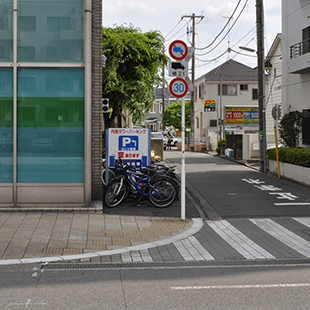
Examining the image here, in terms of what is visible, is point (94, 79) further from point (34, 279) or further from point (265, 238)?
point (34, 279)

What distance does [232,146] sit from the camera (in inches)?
1291

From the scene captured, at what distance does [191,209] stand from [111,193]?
2.04 meters

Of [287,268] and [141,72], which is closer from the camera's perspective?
[287,268]

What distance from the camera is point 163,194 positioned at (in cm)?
1180

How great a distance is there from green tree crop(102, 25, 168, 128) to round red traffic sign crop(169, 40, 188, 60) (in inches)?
491

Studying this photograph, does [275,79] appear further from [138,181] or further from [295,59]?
[138,181]

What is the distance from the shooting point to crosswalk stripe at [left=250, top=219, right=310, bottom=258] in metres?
8.26

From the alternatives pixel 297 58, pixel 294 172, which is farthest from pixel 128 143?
pixel 297 58

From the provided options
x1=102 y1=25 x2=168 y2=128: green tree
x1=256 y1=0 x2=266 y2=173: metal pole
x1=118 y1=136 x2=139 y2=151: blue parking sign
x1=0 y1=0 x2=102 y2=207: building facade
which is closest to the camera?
x1=0 y1=0 x2=102 y2=207: building facade

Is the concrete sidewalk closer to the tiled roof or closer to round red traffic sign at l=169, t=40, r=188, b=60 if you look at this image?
round red traffic sign at l=169, t=40, r=188, b=60

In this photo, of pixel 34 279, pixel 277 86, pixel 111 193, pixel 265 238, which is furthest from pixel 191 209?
pixel 277 86

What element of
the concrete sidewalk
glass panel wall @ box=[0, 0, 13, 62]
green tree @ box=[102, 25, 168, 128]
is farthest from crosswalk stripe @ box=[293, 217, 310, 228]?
green tree @ box=[102, 25, 168, 128]

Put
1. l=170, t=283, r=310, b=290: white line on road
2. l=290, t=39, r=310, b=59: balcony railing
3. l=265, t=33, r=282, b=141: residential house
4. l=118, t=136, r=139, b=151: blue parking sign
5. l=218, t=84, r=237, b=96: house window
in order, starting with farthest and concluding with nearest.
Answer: l=218, t=84, r=237, b=96: house window < l=265, t=33, r=282, b=141: residential house < l=290, t=39, r=310, b=59: balcony railing < l=118, t=136, r=139, b=151: blue parking sign < l=170, t=283, r=310, b=290: white line on road

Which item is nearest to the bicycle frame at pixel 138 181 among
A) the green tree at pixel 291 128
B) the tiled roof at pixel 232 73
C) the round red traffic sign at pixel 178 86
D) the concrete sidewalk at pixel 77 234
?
the concrete sidewalk at pixel 77 234
